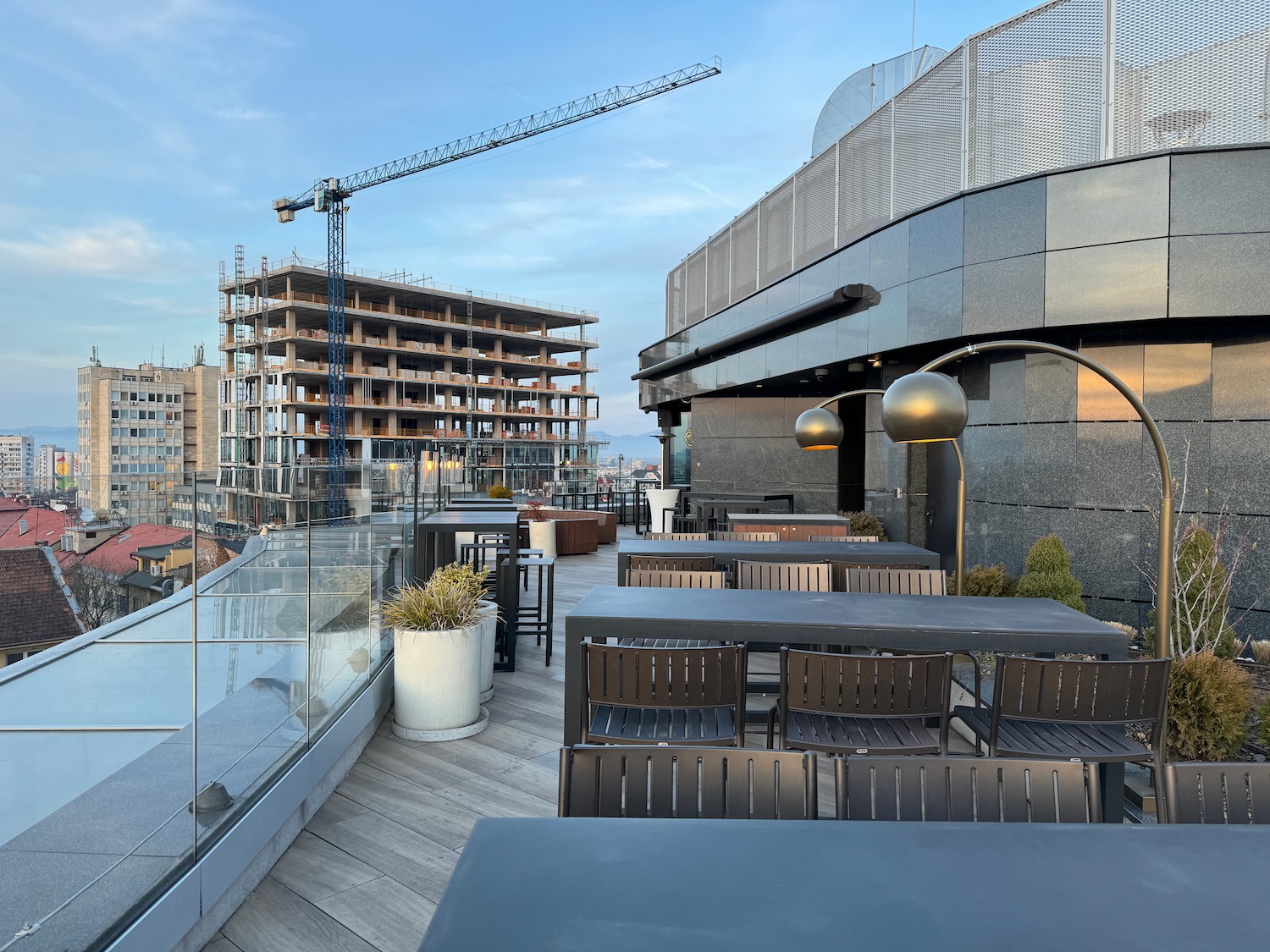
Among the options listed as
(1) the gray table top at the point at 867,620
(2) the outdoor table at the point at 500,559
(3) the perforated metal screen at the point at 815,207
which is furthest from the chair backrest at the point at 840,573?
(3) the perforated metal screen at the point at 815,207

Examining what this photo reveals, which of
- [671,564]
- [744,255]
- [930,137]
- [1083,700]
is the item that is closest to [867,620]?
[1083,700]

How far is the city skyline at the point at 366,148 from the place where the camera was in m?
13.0

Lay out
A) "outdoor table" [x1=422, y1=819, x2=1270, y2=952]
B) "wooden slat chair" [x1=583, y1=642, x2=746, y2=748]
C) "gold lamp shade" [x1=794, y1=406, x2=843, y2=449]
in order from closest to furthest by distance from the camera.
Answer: "outdoor table" [x1=422, y1=819, x2=1270, y2=952], "wooden slat chair" [x1=583, y1=642, x2=746, y2=748], "gold lamp shade" [x1=794, y1=406, x2=843, y2=449]

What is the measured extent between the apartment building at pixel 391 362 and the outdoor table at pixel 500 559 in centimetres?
4702

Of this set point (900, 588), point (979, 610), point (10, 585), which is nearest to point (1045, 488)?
point (900, 588)

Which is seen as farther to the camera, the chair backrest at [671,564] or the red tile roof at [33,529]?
the chair backrest at [671,564]

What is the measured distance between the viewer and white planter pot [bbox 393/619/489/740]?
5.04 meters

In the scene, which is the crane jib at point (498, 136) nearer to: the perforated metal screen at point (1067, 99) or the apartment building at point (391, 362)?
the apartment building at point (391, 362)

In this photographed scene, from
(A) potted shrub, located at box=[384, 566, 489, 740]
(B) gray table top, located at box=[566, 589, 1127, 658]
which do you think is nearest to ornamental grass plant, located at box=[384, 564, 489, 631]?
(A) potted shrub, located at box=[384, 566, 489, 740]

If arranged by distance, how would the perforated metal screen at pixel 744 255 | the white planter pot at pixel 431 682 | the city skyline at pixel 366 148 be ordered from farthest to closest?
the perforated metal screen at pixel 744 255 → the city skyline at pixel 366 148 → the white planter pot at pixel 431 682

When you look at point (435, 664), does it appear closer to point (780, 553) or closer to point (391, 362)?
point (780, 553)

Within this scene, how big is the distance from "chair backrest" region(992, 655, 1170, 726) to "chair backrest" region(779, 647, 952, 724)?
0.28m

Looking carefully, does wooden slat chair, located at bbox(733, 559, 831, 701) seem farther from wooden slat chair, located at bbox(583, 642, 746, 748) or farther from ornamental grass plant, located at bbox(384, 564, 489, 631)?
wooden slat chair, located at bbox(583, 642, 746, 748)

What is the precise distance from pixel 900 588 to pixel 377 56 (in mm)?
35472
